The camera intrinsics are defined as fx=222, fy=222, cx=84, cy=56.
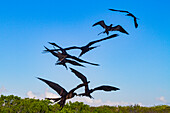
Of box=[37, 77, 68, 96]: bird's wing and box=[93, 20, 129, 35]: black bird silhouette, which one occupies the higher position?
box=[93, 20, 129, 35]: black bird silhouette

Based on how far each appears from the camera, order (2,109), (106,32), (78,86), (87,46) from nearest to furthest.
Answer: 1. (78,86)
2. (87,46)
3. (106,32)
4. (2,109)

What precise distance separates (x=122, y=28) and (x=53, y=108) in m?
11.0

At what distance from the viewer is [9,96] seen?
1285 centimetres

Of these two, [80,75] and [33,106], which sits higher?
[33,106]

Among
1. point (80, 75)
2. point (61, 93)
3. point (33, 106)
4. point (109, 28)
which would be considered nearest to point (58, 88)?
point (61, 93)

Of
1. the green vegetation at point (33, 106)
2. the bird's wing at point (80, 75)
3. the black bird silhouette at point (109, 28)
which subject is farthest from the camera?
the green vegetation at point (33, 106)

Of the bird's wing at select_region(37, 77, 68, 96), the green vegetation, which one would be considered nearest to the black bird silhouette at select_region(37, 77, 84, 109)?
the bird's wing at select_region(37, 77, 68, 96)

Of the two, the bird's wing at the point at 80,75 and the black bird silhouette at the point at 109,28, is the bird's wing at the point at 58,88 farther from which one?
the black bird silhouette at the point at 109,28

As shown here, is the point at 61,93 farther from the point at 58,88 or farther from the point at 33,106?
the point at 33,106

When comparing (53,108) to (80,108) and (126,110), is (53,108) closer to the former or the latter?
(80,108)

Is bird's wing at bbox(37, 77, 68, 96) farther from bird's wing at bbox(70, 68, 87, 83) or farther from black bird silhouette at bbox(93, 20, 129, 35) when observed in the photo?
black bird silhouette at bbox(93, 20, 129, 35)

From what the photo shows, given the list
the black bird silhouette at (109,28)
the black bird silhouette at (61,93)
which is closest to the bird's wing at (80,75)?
the black bird silhouette at (61,93)

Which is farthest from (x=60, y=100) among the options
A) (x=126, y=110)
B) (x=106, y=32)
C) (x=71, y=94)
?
(x=126, y=110)

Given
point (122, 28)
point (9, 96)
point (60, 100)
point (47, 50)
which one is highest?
point (9, 96)
